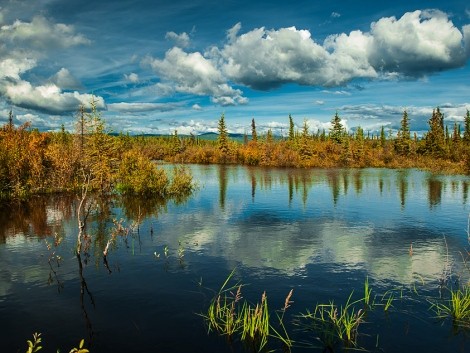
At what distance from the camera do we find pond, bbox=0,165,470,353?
42.5 feet

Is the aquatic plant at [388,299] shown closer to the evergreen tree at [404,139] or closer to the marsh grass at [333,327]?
the marsh grass at [333,327]

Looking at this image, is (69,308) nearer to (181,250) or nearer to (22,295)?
(22,295)

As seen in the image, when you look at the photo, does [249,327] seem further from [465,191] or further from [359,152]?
[359,152]

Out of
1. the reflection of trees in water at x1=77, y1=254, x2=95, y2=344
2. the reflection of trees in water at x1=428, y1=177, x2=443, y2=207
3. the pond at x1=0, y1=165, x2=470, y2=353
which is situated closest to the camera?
the pond at x1=0, y1=165, x2=470, y2=353

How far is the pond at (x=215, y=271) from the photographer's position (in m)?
13.0

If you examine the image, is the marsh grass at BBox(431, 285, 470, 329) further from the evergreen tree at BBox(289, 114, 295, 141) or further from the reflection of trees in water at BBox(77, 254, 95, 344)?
the evergreen tree at BBox(289, 114, 295, 141)

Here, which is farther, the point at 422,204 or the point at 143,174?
the point at 143,174

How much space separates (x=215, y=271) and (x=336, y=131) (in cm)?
9575

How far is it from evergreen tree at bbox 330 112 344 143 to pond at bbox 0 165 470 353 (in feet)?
238

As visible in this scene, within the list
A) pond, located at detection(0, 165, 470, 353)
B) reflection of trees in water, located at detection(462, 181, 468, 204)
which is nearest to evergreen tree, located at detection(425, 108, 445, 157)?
reflection of trees in water, located at detection(462, 181, 468, 204)

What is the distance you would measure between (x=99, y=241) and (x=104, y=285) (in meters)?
7.96

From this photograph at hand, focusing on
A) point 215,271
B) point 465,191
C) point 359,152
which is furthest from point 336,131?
point 215,271

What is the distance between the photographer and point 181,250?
73.2 ft

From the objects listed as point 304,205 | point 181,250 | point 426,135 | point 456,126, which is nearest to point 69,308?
point 181,250
